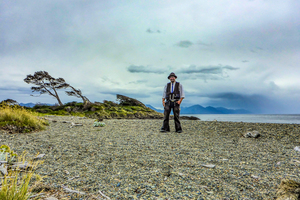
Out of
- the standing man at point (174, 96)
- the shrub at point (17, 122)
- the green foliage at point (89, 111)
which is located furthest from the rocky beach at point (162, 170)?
the green foliage at point (89, 111)

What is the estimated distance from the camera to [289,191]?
2.24m

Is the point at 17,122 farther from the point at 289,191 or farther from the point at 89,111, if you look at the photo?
the point at 89,111

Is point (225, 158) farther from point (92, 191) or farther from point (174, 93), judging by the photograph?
point (174, 93)

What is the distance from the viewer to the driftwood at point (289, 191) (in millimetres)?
2145

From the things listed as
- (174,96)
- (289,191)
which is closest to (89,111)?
(174,96)

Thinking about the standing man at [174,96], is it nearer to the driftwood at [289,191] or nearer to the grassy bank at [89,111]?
the driftwood at [289,191]

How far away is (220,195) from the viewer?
268cm

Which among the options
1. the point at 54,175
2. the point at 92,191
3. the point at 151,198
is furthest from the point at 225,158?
the point at 54,175

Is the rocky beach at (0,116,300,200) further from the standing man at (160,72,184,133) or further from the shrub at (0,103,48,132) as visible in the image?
the standing man at (160,72,184,133)

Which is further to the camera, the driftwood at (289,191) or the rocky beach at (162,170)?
the rocky beach at (162,170)

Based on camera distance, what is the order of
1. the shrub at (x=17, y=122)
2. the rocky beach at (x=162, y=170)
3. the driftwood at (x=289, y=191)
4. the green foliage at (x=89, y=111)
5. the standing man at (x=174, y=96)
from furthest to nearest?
the green foliage at (x=89, y=111)
the standing man at (x=174, y=96)
the shrub at (x=17, y=122)
the rocky beach at (x=162, y=170)
the driftwood at (x=289, y=191)

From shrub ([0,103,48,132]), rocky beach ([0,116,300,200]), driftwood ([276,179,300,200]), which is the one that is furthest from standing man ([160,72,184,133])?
shrub ([0,103,48,132])

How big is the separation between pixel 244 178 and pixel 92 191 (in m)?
2.87

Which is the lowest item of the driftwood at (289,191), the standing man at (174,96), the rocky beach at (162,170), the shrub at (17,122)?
the rocky beach at (162,170)
